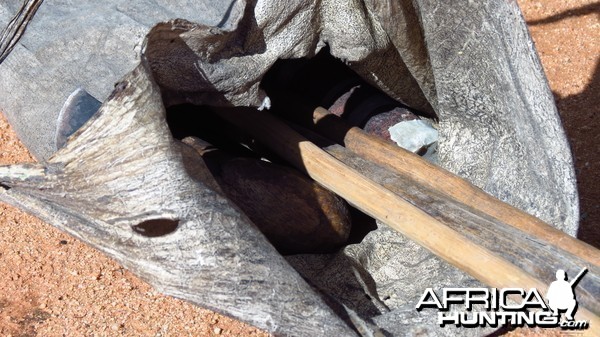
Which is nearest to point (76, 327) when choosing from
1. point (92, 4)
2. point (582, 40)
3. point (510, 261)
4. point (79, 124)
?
point (79, 124)

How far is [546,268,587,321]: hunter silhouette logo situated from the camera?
159 cm

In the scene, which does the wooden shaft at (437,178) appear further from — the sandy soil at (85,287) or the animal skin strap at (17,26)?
the animal skin strap at (17,26)

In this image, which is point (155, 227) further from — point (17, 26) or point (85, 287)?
point (85, 287)

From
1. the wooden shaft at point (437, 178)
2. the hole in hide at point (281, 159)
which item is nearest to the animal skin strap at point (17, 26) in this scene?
the hole in hide at point (281, 159)

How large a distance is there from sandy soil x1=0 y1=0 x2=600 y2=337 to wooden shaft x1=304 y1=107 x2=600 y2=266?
1.93 feet

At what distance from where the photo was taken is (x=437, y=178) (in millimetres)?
1997

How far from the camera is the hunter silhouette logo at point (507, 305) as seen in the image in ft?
5.25

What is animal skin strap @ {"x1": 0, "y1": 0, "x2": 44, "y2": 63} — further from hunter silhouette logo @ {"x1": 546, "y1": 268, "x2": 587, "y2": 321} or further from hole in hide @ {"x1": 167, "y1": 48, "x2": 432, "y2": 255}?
hunter silhouette logo @ {"x1": 546, "y1": 268, "x2": 587, "y2": 321}

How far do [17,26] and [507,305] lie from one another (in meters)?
1.30

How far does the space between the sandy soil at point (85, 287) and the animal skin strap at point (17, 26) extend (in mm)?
833

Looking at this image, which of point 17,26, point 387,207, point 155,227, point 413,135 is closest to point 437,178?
point 387,207

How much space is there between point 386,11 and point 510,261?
0.71 m

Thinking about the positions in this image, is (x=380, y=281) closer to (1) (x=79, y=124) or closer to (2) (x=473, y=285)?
(2) (x=473, y=285)

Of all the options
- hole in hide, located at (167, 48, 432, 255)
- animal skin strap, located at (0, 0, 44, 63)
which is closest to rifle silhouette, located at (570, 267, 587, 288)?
hole in hide, located at (167, 48, 432, 255)
